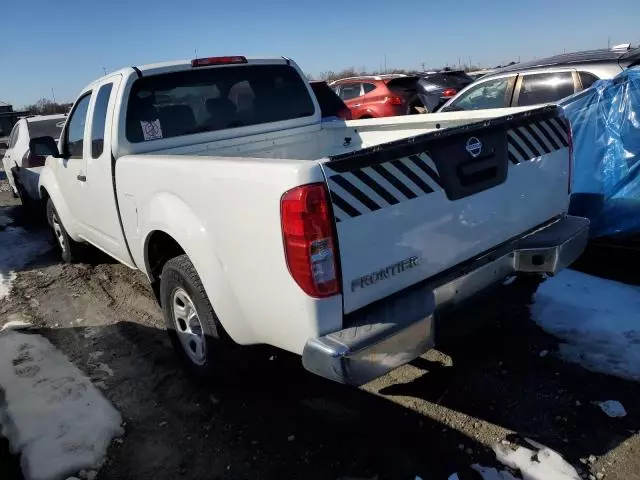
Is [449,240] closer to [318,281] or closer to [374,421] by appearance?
[318,281]

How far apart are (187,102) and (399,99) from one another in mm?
10183

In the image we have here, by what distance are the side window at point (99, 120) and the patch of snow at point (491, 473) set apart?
3.22m

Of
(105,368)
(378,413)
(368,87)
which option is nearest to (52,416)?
(105,368)

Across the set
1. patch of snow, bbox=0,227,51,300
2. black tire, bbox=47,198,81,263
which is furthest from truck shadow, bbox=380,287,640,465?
patch of snow, bbox=0,227,51,300

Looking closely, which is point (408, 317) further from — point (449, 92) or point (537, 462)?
point (449, 92)

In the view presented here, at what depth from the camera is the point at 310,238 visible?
6.88ft

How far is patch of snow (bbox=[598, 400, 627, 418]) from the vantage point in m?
2.77

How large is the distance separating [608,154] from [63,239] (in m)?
5.66

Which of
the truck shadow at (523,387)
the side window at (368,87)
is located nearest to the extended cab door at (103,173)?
the truck shadow at (523,387)

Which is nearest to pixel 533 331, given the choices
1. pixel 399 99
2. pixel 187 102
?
pixel 187 102

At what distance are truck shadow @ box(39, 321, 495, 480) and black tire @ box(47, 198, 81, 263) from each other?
93.5 inches

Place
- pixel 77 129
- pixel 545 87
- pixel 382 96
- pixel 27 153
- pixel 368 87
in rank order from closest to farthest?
1. pixel 77 129
2. pixel 545 87
3. pixel 27 153
4. pixel 382 96
5. pixel 368 87

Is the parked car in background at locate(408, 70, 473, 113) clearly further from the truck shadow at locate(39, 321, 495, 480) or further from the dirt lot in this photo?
the truck shadow at locate(39, 321, 495, 480)

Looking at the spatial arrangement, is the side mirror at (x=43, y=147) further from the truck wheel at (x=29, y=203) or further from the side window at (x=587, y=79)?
the side window at (x=587, y=79)
